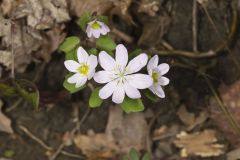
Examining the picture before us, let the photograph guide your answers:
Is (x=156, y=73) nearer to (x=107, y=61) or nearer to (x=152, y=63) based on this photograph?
(x=152, y=63)

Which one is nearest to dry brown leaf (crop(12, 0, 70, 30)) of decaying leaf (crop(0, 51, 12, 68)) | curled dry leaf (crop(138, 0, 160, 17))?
decaying leaf (crop(0, 51, 12, 68))

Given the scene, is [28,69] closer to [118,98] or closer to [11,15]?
[11,15]

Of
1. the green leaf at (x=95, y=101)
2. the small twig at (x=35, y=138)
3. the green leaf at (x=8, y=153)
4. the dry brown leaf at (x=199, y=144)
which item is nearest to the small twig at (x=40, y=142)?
the small twig at (x=35, y=138)

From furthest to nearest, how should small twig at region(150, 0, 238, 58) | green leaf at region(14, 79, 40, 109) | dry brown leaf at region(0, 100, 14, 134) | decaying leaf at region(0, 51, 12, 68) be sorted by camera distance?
dry brown leaf at region(0, 100, 14, 134) < small twig at region(150, 0, 238, 58) < decaying leaf at region(0, 51, 12, 68) < green leaf at region(14, 79, 40, 109)

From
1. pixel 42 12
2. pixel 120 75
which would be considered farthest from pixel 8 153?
pixel 120 75

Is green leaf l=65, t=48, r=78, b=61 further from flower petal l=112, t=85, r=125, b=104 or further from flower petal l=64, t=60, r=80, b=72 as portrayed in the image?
flower petal l=112, t=85, r=125, b=104
